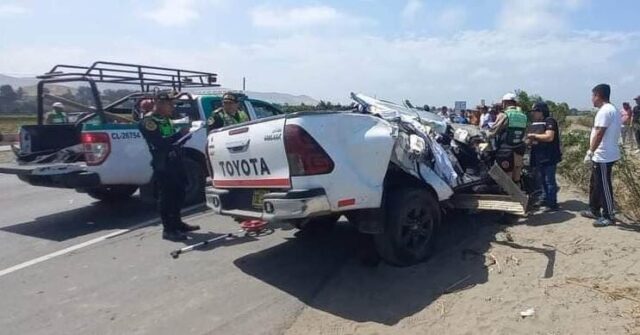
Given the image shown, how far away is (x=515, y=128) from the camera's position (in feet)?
24.1

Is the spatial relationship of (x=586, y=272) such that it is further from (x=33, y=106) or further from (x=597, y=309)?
(x=33, y=106)

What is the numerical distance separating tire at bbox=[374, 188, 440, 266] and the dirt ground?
0.49ft

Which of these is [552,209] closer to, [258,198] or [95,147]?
[258,198]

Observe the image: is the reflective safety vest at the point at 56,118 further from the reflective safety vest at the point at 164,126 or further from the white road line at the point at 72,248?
the reflective safety vest at the point at 164,126

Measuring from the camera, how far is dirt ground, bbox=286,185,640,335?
388 centimetres

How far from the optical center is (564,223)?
6.23m

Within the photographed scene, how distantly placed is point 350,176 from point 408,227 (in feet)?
3.13

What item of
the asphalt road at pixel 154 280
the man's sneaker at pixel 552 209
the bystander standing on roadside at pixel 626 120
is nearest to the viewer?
the asphalt road at pixel 154 280

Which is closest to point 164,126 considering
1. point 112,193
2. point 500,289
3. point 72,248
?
point 72,248

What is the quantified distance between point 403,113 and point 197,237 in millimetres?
2895

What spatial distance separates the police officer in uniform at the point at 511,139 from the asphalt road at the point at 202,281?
55.9 inches

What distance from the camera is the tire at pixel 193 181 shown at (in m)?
8.33

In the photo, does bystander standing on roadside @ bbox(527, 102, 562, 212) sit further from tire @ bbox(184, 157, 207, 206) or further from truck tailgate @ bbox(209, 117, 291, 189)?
tire @ bbox(184, 157, 207, 206)

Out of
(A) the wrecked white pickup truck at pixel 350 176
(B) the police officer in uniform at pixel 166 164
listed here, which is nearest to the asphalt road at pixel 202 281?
(B) the police officer in uniform at pixel 166 164
